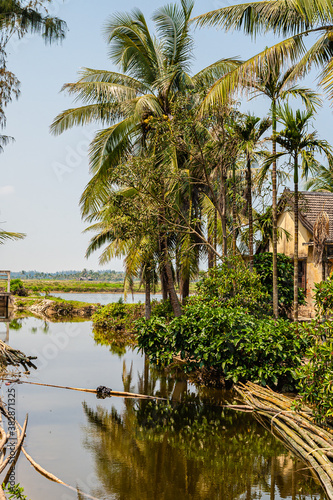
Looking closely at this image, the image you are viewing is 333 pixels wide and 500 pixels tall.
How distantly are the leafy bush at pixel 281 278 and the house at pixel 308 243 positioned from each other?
3.06ft

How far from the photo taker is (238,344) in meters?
10.3

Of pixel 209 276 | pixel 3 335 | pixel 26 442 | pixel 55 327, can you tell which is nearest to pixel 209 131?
pixel 209 276

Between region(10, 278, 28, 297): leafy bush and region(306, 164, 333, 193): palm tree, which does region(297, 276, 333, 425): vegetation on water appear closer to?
region(306, 164, 333, 193): palm tree

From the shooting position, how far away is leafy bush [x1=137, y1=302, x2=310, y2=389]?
32.2 ft

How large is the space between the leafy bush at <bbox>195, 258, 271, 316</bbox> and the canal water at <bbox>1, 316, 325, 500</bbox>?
2.16 meters

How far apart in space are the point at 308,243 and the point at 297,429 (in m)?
9.58

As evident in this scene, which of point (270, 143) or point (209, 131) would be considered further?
point (209, 131)

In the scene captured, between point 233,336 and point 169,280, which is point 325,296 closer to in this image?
point 233,336

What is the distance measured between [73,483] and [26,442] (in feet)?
5.54

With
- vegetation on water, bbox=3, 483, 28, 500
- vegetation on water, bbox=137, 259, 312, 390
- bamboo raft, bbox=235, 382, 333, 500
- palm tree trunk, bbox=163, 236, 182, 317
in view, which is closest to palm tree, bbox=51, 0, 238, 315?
palm tree trunk, bbox=163, 236, 182, 317

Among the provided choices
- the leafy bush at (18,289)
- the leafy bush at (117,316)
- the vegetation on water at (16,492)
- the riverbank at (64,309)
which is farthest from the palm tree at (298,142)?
the leafy bush at (18,289)

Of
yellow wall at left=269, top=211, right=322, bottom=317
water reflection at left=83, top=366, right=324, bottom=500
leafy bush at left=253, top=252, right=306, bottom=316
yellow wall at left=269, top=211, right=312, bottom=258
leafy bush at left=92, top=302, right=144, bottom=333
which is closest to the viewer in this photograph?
water reflection at left=83, top=366, right=324, bottom=500

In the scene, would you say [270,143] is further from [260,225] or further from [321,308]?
[321,308]

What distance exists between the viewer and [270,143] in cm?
1265
